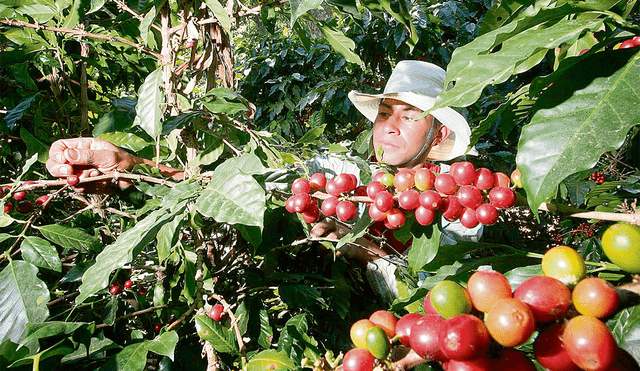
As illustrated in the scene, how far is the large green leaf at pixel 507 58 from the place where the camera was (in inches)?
19.3

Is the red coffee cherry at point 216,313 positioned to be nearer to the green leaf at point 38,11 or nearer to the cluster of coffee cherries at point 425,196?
the cluster of coffee cherries at point 425,196

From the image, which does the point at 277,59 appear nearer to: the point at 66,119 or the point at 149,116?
the point at 66,119

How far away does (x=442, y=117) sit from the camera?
1471 millimetres

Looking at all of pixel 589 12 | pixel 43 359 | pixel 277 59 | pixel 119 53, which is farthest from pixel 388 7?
pixel 277 59

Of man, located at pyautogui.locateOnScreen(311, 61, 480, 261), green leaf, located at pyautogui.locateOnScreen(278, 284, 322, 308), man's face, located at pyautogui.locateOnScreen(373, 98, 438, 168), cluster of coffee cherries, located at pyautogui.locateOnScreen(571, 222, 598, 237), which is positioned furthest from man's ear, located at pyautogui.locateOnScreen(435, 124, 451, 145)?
cluster of coffee cherries, located at pyautogui.locateOnScreen(571, 222, 598, 237)

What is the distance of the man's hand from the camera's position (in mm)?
1113

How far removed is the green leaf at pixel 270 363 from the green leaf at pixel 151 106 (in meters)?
0.64

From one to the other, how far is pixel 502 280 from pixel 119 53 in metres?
1.95

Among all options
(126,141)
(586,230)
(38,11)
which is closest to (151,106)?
(126,141)

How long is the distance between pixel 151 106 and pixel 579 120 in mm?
1005

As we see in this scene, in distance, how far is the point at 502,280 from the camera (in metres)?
0.43

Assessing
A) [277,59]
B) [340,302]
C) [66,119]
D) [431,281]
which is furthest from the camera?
[277,59]

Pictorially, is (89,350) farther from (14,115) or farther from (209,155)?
(14,115)

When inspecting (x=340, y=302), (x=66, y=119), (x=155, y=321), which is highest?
(x=66, y=119)
